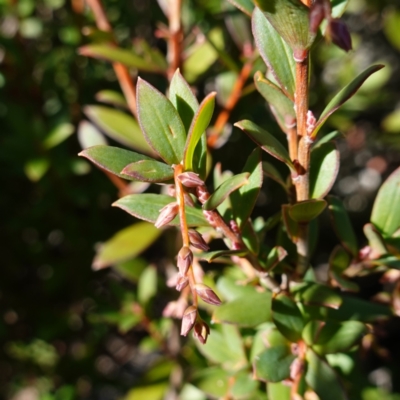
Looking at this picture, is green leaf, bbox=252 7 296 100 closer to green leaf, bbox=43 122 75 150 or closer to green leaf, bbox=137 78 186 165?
green leaf, bbox=137 78 186 165

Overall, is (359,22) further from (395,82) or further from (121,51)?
(121,51)

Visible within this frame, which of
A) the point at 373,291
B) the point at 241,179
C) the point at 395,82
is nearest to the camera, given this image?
the point at 241,179

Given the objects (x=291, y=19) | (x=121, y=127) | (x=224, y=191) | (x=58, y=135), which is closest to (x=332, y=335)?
(x=224, y=191)

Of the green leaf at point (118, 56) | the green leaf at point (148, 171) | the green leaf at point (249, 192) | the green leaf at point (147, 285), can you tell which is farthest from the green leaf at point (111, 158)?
the green leaf at point (147, 285)

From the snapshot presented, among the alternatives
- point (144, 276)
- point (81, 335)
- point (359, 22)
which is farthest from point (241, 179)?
point (359, 22)

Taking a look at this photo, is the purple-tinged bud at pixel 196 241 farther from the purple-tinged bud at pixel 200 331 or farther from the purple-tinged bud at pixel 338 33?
the purple-tinged bud at pixel 338 33

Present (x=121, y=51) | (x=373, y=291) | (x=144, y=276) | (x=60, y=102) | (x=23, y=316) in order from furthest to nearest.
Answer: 1. (x=373, y=291)
2. (x=23, y=316)
3. (x=60, y=102)
4. (x=144, y=276)
5. (x=121, y=51)

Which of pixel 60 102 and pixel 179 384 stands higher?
pixel 60 102
